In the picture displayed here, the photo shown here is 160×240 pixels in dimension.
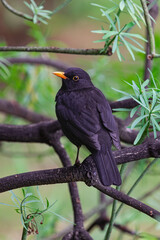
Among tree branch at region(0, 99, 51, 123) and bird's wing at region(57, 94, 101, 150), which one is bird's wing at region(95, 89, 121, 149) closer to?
bird's wing at region(57, 94, 101, 150)

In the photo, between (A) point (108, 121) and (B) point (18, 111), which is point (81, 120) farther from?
(B) point (18, 111)

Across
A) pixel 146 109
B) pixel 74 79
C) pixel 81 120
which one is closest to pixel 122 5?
pixel 146 109

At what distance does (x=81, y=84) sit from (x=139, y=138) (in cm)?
87

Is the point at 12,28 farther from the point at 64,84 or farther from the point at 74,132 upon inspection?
the point at 74,132

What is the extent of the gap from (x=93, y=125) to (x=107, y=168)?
0.26 metres

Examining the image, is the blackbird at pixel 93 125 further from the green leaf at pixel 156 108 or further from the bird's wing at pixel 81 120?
the green leaf at pixel 156 108

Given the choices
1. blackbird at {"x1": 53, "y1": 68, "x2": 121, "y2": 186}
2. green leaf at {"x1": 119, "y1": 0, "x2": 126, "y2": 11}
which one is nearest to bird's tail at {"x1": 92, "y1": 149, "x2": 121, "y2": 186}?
blackbird at {"x1": 53, "y1": 68, "x2": 121, "y2": 186}

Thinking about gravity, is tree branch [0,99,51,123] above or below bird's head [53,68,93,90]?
below

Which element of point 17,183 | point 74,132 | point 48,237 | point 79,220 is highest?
point 74,132

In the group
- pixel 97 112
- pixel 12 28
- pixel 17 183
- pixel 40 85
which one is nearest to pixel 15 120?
pixel 40 85

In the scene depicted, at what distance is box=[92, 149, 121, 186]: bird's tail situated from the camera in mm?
1504

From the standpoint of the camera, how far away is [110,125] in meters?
1.78

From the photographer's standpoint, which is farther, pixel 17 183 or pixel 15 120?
pixel 15 120

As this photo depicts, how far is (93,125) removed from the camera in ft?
5.70
